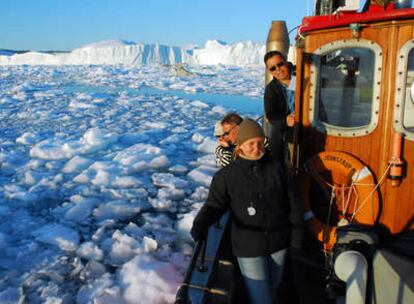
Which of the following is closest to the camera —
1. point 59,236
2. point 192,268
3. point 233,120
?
point 192,268

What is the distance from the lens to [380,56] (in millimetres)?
2805

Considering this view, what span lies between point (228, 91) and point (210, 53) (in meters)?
46.9

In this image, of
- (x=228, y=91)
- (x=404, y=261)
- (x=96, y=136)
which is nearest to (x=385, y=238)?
(x=404, y=261)

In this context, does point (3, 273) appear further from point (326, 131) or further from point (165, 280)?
point (326, 131)

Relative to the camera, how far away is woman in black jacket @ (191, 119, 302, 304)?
2.40 metres

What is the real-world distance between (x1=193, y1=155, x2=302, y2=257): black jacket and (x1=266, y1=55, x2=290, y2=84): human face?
1.09 metres

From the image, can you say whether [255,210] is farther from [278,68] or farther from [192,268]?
[278,68]

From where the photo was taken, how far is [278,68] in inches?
130

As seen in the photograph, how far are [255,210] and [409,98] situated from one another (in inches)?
52.8

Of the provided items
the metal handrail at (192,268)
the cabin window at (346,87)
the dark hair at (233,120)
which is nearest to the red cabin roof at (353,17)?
the cabin window at (346,87)

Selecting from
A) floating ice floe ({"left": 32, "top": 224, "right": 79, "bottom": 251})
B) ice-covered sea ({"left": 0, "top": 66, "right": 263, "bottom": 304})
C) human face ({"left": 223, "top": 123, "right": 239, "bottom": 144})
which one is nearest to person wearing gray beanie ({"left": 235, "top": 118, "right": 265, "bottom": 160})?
human face ({"left": 223, "top": 123, "right": 239, "bottom": 144})

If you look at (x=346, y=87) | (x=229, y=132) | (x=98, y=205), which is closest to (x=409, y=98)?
(x=346, y=87)

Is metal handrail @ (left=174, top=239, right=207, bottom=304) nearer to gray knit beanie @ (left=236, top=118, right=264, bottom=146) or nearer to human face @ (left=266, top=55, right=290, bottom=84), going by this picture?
gray knit beanie @ (left=236, top=118, right=264, bottom=146)

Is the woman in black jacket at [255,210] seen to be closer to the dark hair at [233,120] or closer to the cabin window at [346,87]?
the cabin window at [346,87]
